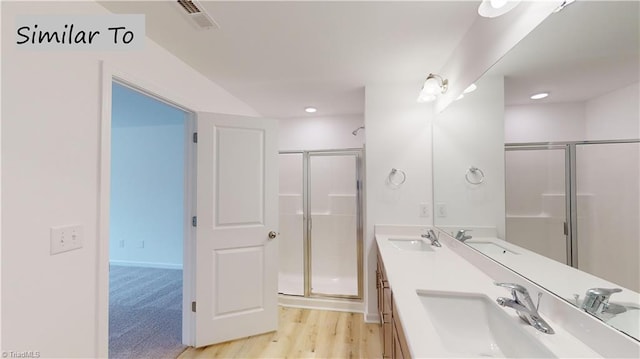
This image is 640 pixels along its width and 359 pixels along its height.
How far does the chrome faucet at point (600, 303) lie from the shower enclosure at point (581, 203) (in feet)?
0.17

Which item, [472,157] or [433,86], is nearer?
[472,157]

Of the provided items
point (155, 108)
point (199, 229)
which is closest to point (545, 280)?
point (199, 229)

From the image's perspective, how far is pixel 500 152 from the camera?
1355 millimetres

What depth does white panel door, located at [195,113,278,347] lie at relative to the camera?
2.07 m

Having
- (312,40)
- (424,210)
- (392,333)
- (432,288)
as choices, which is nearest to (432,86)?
(312,40)

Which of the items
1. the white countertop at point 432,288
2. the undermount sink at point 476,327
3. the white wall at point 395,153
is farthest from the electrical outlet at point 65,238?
the white wall at point 395,153

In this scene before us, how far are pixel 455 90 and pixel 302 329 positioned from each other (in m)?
2.40

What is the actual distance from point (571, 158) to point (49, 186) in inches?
84.4

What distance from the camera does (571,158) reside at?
3.07 ft

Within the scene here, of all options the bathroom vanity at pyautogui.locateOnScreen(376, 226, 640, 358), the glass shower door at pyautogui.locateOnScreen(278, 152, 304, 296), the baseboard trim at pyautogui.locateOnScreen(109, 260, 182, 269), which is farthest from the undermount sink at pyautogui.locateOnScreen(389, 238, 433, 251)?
the baseboard trim at pyautogui.locateOnScreen(109, 260, 182, 269)

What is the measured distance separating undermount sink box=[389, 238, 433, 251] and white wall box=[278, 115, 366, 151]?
5.17ft

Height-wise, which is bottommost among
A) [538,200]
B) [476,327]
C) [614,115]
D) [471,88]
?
[476,327]

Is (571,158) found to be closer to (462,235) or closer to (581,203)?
(581,203)

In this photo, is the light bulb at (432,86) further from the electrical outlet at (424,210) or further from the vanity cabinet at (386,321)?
the vanity cabinet at (386,321)
